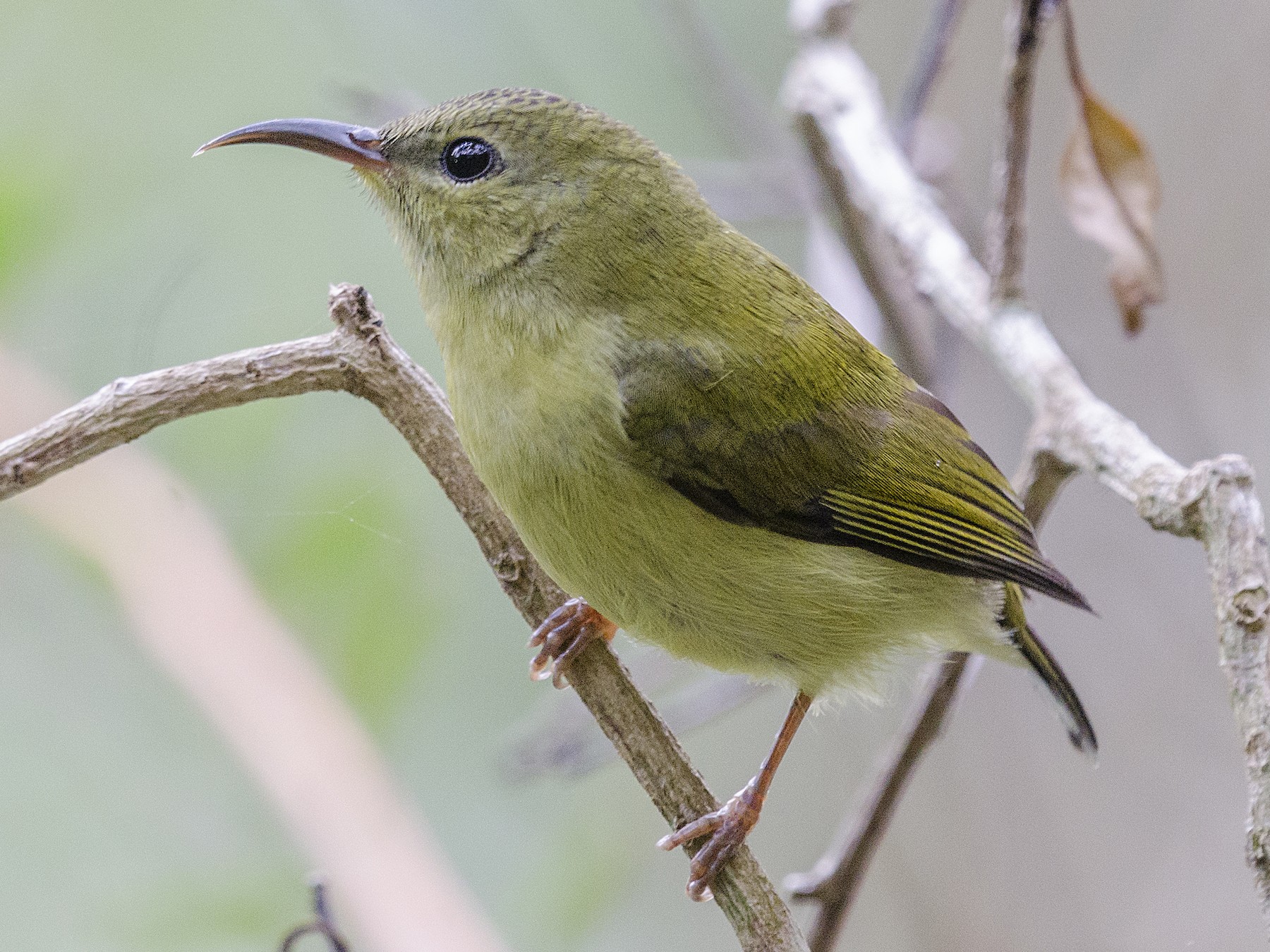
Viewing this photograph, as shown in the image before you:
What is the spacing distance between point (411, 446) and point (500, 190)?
18.0 inches

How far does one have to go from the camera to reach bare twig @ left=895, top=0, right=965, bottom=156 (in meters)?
3.19

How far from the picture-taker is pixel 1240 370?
13.0ft

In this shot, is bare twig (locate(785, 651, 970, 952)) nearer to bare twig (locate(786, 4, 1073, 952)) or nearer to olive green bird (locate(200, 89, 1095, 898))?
bare twig (locate(786, 4, 1073, 952))

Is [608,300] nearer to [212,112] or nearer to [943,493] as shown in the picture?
[943,493]

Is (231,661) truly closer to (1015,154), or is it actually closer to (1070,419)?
(1070,419)

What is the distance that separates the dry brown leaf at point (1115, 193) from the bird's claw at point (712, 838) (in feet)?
3.92

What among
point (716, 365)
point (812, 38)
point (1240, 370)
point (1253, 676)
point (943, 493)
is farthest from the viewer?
point (1240, 370)

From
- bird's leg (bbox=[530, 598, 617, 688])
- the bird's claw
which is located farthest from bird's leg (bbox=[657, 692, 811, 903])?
bird's leg (bbox=[530, 598, 617, 688])

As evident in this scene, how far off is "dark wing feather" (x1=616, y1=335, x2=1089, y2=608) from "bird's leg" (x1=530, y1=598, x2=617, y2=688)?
10.9 inches

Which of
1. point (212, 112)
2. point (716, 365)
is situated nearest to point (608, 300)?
point (716, 365)

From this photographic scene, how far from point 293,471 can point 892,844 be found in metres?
2.39

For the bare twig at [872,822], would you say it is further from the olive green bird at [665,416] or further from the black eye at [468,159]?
the black eye at [468,159]

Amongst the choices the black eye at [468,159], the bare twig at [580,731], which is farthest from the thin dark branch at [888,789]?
the black eye at [468,159]

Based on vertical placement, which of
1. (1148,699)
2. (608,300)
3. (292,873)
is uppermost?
(608,300)
